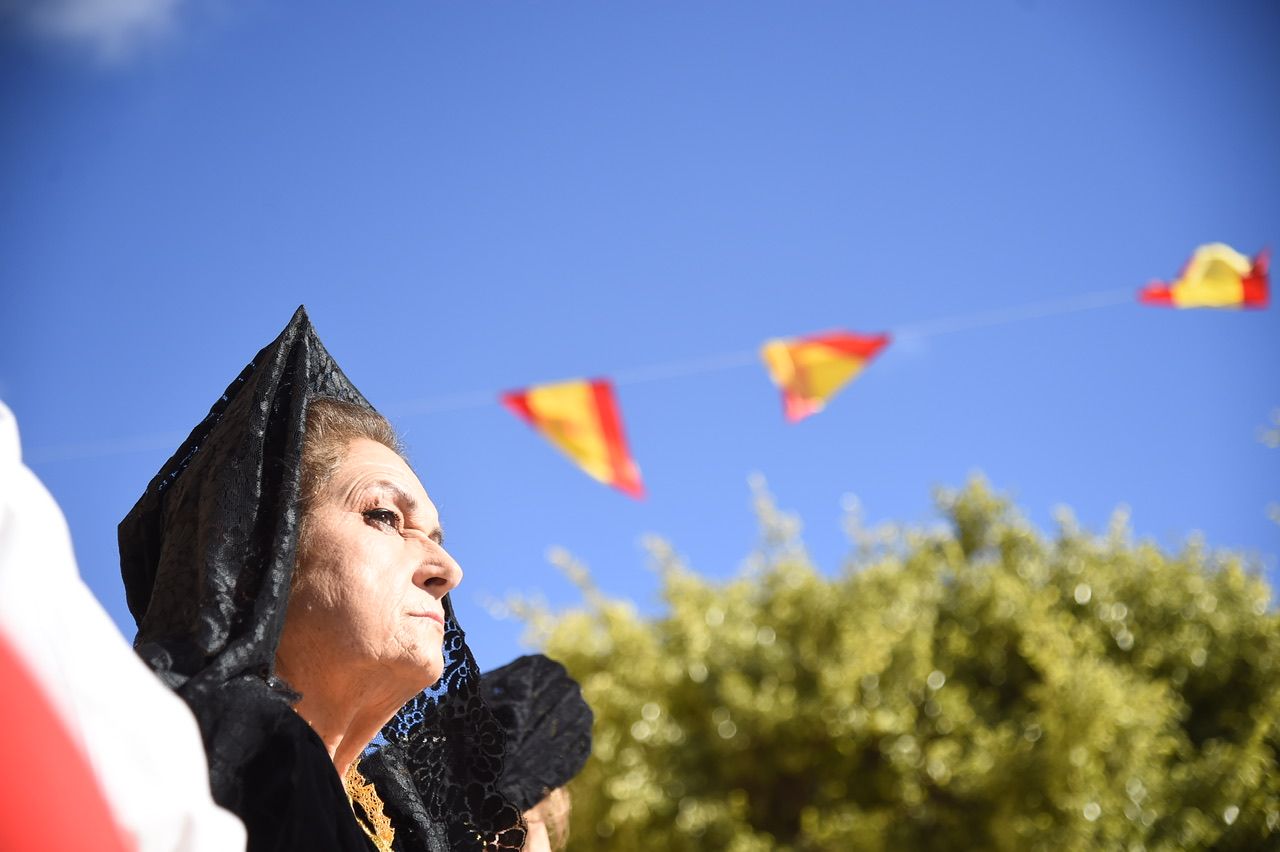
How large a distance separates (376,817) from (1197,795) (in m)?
9.38

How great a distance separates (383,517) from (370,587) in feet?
0.47

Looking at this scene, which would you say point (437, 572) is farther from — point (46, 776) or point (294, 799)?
point (46, 776)

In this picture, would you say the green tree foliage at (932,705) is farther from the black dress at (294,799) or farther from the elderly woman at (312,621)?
the black dress at (294,799)

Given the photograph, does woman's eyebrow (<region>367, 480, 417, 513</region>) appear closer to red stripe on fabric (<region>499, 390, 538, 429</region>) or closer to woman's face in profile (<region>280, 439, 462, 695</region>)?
woman's face in profile (<region>280, 439, 462, 695</region>)

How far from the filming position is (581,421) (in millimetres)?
4988

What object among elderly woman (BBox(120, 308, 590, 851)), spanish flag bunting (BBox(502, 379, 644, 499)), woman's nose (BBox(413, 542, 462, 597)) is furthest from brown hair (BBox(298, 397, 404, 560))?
spanish flag bunting (BBox(502, 379, 644, 499))

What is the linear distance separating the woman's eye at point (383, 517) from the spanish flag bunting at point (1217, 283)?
4.35 m

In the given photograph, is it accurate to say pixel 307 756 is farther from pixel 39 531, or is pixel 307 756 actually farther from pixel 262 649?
pixel 39 531

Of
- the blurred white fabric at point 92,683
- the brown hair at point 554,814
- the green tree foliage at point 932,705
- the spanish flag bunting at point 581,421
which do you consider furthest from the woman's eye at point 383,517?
the green tree foliage at point 932,705

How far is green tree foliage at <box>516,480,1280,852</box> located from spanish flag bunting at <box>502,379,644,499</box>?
16.5 feet

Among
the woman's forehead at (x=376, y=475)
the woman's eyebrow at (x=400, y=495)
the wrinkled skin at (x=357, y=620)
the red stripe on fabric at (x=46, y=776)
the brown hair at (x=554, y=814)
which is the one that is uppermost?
the woman's forehead at (x=376, y=475)

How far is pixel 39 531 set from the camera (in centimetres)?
75

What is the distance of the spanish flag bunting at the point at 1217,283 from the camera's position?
5266 mm

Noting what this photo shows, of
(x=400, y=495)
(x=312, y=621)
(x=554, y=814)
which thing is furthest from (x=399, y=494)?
(x=554, y=814)
